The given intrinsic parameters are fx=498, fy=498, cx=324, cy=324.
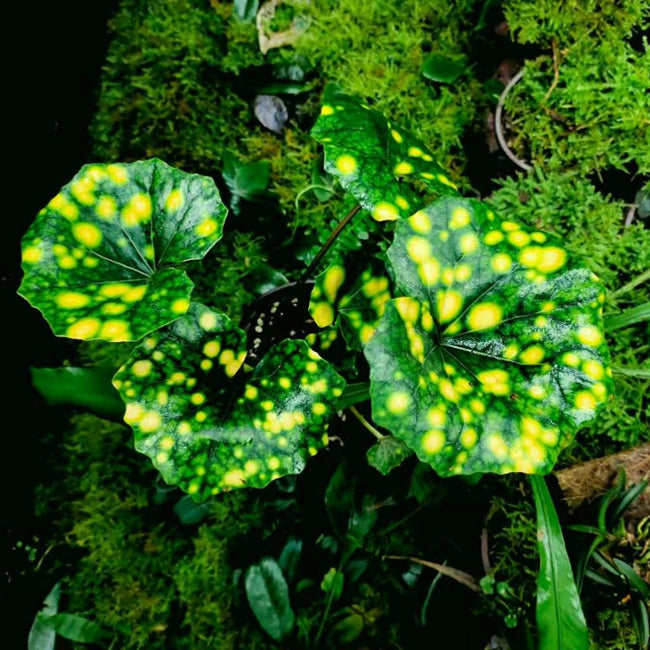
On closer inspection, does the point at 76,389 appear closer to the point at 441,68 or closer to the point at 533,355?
the point at 533,355

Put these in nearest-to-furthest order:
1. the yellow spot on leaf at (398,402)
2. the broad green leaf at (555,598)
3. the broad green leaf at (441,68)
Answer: the yellow spot on leaf at (398,402), the broad green leaf at (555,598), the broad green leaf at (441,68)

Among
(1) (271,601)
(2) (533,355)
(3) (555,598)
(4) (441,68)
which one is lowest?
(1) (271,601)

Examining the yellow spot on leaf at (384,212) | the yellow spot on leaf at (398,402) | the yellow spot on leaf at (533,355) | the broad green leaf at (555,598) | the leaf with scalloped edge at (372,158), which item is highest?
the leaf with scalloped edge at (372,158)

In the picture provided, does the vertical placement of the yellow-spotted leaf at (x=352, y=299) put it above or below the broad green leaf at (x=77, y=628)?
above

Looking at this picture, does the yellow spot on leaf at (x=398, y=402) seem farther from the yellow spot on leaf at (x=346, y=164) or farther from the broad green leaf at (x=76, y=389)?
the broad green leaf at (x=76, y=389)

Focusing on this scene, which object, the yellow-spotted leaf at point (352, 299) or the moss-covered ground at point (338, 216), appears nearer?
the yellow-spotted leaf at point (352, 299)

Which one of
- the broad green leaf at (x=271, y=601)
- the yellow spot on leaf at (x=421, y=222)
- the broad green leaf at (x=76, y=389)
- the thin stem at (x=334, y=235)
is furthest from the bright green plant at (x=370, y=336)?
the broad green leaf at (x=271, y=601)

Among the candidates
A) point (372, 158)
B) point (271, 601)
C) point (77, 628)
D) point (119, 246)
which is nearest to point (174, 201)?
point (119, 246)
